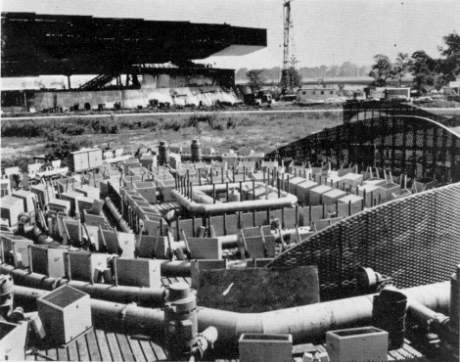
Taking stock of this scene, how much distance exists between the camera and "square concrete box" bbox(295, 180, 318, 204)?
632 inches

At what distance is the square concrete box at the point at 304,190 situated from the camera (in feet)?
52.7

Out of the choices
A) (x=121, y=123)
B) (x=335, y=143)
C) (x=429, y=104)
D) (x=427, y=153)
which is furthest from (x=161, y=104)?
(x=427, y=153)

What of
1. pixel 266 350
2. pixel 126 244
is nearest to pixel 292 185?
pixel 126 244

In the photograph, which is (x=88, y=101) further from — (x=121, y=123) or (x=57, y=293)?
(x=57, y=293)

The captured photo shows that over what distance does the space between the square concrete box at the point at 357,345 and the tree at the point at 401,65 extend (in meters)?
85.1

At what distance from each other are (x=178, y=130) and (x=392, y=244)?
1227 inches

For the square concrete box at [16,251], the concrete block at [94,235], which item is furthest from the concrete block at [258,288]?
the square concrete box at [16,251]

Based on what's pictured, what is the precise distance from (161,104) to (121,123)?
1076 cm

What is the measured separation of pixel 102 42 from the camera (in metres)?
45.3

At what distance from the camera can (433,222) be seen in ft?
30.9

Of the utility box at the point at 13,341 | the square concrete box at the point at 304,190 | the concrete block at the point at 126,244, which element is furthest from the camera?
the square concrete box at the point at 304,190

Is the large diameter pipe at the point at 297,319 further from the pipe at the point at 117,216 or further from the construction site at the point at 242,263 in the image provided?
the pipe at the point at 117,216

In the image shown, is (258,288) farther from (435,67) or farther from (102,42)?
(435,67)

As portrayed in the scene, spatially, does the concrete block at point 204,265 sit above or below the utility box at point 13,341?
above
